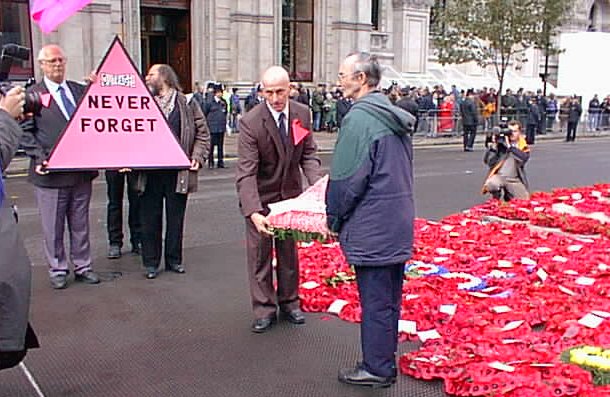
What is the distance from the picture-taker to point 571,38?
3722 centimetres

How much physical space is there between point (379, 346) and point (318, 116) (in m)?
23.6

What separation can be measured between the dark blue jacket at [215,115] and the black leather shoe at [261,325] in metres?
12.3

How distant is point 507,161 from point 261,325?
6183 mm

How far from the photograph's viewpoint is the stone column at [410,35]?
3731 centimetres

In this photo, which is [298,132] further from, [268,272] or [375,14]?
Answer: [375,14]

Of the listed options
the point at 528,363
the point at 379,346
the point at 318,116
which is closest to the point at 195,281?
the point at 379,346

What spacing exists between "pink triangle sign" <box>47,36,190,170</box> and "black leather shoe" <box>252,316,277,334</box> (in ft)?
6.69

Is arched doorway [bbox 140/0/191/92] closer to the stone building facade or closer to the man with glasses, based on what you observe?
the stone building facade

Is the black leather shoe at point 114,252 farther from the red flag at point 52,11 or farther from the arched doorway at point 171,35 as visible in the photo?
the arched doorway at point 171,35

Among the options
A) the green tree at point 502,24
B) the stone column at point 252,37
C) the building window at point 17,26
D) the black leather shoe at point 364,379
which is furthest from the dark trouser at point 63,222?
the green tree at point 502,24

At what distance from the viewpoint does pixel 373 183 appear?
4535mm

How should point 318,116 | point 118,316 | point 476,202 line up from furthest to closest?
1. point 318,116
2. point 476,202
3. point 118,316

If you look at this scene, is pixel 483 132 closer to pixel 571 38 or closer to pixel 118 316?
pixel 571 38

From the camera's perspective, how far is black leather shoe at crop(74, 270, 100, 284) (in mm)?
7316
